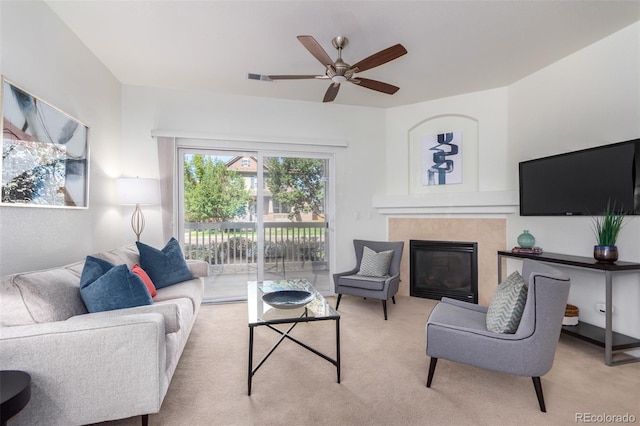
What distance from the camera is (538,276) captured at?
5.63 feet

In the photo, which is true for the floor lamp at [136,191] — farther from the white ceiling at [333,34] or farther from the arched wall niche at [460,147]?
the arched wall niche at [460,147]

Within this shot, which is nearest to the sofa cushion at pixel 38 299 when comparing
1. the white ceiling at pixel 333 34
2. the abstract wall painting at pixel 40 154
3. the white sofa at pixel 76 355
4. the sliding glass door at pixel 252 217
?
the white sofa at pixel 76 355

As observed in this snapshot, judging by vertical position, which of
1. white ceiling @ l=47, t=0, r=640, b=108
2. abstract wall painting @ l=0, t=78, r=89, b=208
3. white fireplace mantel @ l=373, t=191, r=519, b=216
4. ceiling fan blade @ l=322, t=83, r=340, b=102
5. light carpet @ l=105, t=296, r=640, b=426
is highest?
white ceiling @ l=47, t=0, r=640, b=108

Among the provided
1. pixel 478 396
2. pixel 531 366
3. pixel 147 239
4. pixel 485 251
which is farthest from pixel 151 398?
pixel 485 251

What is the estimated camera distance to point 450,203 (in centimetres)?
398

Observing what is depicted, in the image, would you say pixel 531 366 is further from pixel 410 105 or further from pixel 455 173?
pixel 410 105

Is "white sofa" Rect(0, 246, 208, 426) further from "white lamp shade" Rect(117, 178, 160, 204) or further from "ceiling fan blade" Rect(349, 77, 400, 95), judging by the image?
"ceiling fan blade" Rect(349, 77, 400, 95)

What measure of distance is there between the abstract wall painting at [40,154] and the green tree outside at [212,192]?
1.31 m

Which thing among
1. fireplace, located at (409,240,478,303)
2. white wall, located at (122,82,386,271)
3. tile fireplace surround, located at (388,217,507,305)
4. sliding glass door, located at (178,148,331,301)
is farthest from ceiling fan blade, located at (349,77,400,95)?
fireplace, located at (409,240,478,303)

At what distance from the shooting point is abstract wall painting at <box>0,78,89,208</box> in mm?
1875

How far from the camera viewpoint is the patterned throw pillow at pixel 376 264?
12.4ft

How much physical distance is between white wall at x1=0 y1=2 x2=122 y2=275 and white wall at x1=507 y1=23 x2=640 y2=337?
4406 mm

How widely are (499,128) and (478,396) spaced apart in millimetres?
3124

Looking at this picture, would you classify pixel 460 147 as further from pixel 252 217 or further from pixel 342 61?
pixel 252 217
